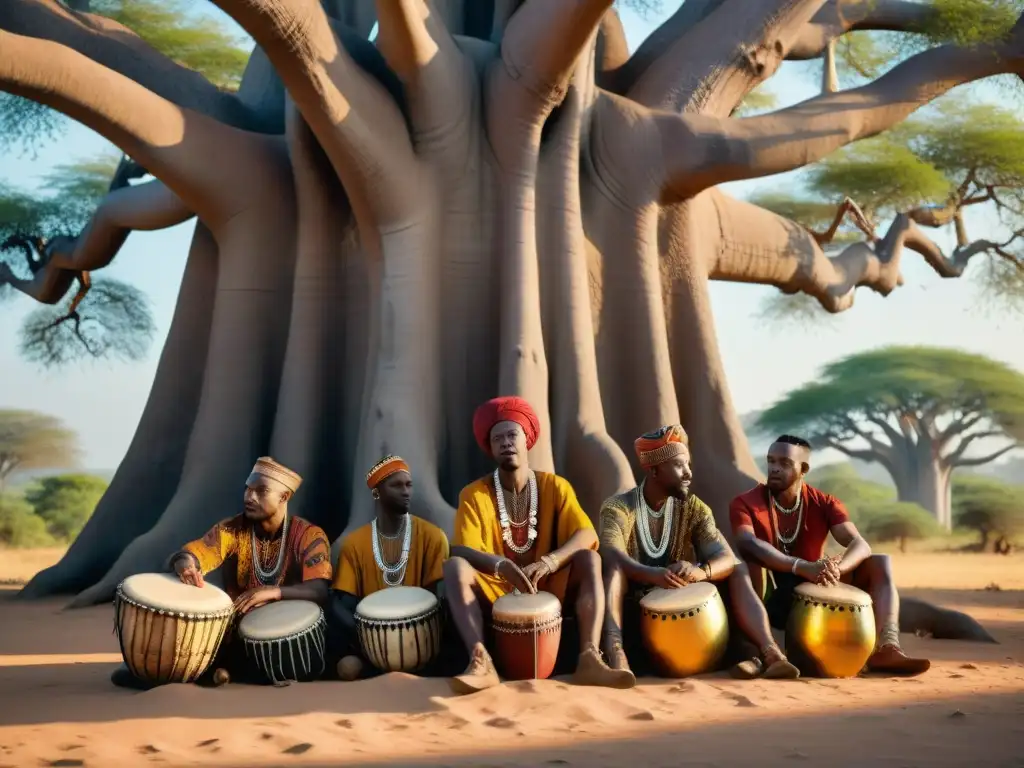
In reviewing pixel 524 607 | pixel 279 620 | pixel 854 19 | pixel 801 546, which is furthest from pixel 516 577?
pixel 854 19

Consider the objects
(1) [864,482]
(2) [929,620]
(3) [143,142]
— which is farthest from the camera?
(1) [864,482]

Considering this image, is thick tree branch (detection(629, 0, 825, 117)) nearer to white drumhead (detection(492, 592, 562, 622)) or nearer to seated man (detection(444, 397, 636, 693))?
seated man (detection(444, 397, 636, 693))

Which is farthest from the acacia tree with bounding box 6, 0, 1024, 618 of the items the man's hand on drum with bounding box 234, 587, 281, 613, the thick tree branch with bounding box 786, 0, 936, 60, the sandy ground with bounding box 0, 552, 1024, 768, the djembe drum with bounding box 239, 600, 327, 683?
the sandy ground with bounding box 0, 552, 1024, 768

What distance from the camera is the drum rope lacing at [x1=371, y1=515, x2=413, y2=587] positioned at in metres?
6.08

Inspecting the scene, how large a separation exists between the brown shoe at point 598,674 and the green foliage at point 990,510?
22.9 meters

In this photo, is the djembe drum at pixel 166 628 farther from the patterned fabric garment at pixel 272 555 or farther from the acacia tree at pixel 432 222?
the acacia tree at pixel 432 222

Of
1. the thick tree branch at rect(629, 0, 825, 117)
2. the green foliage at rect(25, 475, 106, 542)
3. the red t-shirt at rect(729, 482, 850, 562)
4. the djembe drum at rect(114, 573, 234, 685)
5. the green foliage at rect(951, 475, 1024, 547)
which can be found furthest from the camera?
the green foliage at rect(25, 475, 106, 542)

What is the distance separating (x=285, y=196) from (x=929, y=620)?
5683 mm

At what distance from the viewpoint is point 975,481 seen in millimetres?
29188

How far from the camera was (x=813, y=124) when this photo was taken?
10.7 metres

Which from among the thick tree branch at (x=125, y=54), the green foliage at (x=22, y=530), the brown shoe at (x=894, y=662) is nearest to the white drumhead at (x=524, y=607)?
the brown shoe at (x=894, y=662)

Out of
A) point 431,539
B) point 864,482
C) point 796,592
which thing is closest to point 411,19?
point 431,539

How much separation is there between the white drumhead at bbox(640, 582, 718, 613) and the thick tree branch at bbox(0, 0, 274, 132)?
5967 millimetres

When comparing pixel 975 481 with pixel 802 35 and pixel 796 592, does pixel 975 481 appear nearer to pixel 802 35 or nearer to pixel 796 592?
pixel 802 35
